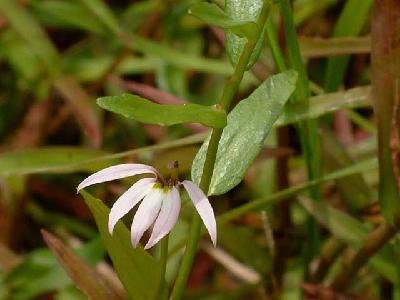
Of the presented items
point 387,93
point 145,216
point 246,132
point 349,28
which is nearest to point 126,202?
point 145,216

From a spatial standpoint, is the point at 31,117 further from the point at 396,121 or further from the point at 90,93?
the point at 396,121

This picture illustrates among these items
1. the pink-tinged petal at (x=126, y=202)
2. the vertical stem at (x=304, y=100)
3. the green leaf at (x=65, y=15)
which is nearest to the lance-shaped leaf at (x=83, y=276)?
the pink-tinged petal at (x=126, y=202)

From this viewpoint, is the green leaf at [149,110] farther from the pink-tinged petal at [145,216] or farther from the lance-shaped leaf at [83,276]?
the lance-shaped leaf at [83,276]

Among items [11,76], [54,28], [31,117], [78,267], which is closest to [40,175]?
[31,117]

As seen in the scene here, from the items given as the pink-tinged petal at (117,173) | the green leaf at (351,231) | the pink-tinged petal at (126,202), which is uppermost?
the pink-tinged petal at (117,173)

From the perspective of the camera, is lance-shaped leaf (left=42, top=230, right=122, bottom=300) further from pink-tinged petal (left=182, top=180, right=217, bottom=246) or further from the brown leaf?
the brown leaf

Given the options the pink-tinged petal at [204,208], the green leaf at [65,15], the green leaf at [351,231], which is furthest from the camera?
the green leaf at [65,15]

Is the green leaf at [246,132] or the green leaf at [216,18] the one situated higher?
the green leaf at [216,18]

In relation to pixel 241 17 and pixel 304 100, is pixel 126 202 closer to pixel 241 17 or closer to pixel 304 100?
pixel 241 17
